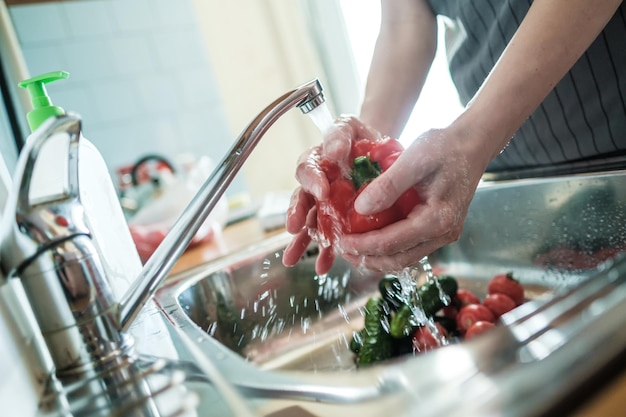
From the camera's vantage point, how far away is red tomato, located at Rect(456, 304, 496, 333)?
0.67 meters

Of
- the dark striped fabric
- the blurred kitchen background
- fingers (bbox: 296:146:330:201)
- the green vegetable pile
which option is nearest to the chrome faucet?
fingers (bbox: 296:146:330:201)

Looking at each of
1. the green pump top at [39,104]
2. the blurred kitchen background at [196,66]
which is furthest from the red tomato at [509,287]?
the blurred kitchen background at [196,66]

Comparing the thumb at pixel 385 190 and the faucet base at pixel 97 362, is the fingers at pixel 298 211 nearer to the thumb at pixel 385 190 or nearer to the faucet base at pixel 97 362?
the thumb at pixel 385 190

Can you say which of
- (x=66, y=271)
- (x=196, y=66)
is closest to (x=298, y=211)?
(x=66, y=271)

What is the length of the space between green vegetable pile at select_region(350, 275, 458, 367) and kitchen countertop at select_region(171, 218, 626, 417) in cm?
34

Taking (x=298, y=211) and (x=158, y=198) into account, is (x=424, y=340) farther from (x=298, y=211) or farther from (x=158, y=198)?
(x=158, y=198)

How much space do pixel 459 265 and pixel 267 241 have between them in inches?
13.5

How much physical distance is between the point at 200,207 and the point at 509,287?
45 cm

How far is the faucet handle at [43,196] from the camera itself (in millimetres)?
394

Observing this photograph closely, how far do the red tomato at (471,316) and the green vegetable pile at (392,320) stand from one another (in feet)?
0.06

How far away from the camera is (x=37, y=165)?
0.41m

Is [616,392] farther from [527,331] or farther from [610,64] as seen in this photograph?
[610,64]

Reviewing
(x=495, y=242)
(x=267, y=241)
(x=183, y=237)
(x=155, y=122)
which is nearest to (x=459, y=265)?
(x=495, y=242)

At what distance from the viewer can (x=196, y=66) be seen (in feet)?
6.70
